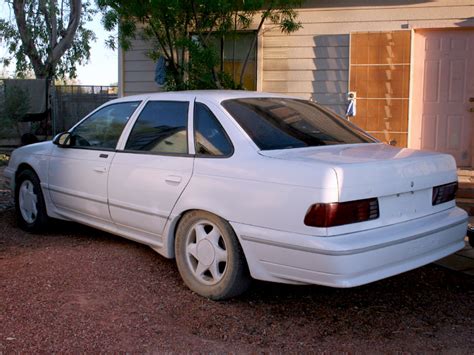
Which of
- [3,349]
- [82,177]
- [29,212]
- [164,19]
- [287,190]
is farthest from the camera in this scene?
[164,19]

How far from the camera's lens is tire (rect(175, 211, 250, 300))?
4.20 metres

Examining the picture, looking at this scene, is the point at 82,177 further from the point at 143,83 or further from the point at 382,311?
the point at 143,83

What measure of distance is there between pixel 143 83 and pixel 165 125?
578cm

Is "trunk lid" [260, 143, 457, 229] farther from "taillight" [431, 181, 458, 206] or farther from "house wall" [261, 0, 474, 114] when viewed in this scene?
"house wall" [261, 0, 474, 114]

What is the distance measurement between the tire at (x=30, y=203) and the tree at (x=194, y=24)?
3.25 meters

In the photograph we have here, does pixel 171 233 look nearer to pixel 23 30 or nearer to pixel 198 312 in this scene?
pixel 198 312

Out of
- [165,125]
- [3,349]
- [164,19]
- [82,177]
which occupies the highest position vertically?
[164,19]

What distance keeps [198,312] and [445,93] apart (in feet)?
20.6

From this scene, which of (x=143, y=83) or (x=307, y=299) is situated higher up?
(x=143, y=83)

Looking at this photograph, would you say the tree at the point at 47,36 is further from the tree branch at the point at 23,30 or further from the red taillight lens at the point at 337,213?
the red taillight lens at the point at 337,213

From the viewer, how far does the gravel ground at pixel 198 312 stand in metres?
3.71

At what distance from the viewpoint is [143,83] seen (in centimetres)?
1059

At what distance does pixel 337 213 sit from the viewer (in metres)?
3.69

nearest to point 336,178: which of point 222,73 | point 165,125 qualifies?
point 165,125
